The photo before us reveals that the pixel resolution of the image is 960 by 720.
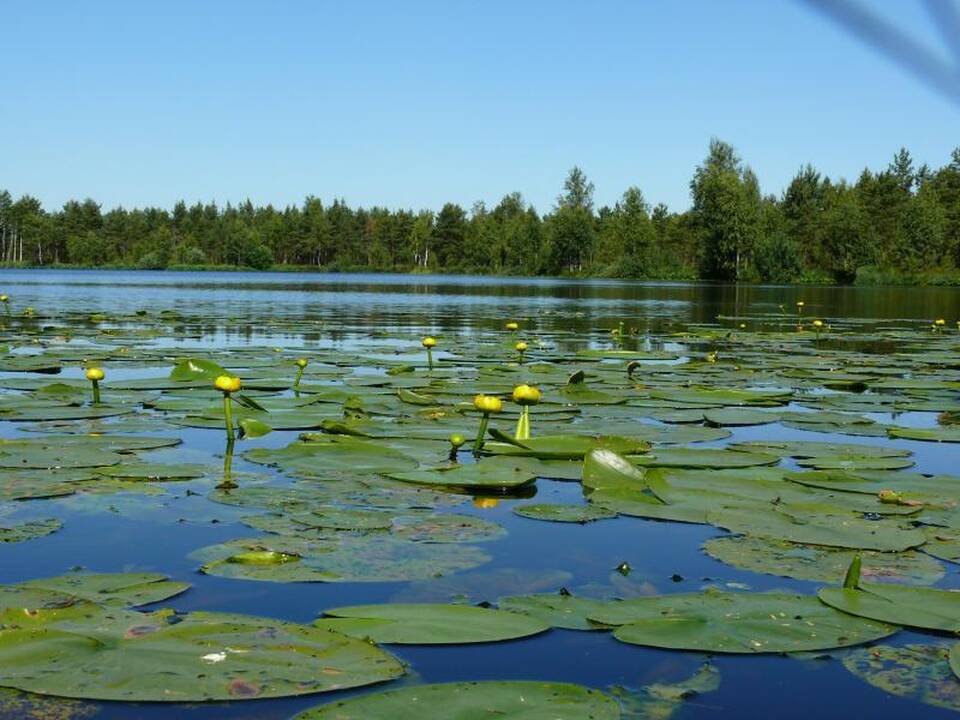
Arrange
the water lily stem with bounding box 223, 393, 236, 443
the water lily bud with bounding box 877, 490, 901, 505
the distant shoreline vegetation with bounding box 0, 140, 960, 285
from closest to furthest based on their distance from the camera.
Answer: the water lily bud with bounding box 877, 490, 901, 505
the water lily stem with bounding box 223, 393, 236, 443
the distant shoreline vegetation with bounding box 0, 140, 960, 285

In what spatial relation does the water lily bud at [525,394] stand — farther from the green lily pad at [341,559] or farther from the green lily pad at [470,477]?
the green lily pad at [341,559]

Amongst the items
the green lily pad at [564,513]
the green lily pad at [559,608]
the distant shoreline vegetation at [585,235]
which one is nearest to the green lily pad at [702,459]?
the green lily pad at [564,513]

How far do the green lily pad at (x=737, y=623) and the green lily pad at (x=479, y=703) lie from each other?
44 cm

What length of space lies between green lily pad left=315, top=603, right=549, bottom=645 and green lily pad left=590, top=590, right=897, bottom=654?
0.81ft

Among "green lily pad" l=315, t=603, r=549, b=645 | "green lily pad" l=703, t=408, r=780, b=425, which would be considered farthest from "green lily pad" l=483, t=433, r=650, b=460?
"green lily pad" l=315, t=603, r=549, b=645

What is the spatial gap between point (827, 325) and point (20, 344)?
12.9m

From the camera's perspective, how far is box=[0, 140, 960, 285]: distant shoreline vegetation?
2507 inches

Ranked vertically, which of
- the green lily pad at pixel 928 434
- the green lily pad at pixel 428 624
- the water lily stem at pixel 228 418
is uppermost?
the water lily stem at pixel 228 418

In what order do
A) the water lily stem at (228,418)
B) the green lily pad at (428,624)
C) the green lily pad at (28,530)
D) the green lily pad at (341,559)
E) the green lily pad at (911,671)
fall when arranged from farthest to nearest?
the water lily stem at (228,418), the green lily pad at (28,530), the green lily pad at (341,559), the green lily pad at (428,624), the green lily pad at (911,671)

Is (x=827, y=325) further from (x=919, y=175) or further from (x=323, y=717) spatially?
(x=919, y=175)

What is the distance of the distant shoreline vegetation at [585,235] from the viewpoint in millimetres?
63688

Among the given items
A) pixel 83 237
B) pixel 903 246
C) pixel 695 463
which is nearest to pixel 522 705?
pixel 695 463

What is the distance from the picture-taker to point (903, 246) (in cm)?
6238

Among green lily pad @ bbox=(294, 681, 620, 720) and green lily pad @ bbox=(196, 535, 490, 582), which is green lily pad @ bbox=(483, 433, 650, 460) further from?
green lily pad @ bbox=(294, 681, 620, 720)
